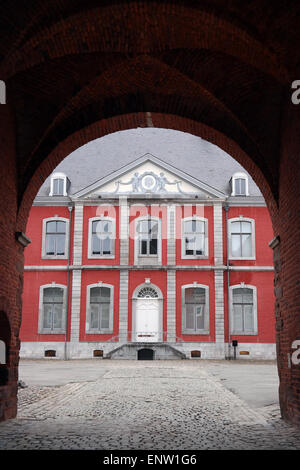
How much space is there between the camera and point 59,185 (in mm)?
27734

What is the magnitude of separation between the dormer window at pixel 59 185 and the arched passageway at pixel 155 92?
1963 cm

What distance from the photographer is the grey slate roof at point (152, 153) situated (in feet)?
93.5

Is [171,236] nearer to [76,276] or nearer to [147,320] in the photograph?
[147,320]

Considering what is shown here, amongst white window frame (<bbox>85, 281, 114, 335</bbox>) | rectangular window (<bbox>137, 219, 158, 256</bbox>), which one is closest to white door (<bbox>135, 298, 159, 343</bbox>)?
white window frame (<bbox>85, 281, 114, 335</bbox>)

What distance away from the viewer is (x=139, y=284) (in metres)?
25.7

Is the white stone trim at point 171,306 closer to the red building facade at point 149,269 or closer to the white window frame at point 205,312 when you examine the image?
the red building facade at point 149,269

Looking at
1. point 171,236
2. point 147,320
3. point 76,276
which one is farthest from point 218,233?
point 76,276

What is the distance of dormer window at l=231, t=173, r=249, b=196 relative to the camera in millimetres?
27172

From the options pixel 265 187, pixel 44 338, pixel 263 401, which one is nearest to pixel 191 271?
pixel 44 338

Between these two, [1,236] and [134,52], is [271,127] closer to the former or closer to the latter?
[134,52]

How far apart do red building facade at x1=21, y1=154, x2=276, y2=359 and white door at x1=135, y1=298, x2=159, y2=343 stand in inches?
1.9

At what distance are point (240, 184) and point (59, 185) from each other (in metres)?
9.71

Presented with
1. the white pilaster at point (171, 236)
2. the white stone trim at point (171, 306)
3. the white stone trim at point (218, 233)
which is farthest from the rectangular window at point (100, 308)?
the white stone trim at point (218, 233)

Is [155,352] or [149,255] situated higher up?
[149,255]
